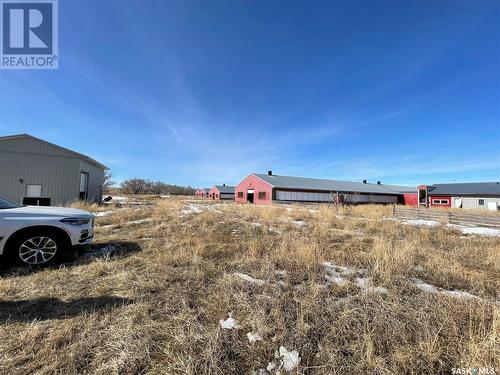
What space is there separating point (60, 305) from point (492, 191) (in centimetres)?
4909

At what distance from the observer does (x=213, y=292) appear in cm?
354

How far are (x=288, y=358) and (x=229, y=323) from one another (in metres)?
0.80

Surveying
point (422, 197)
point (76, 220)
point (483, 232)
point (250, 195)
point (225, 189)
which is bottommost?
point (483, 232)

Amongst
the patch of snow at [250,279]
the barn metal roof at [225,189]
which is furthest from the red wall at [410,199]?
the patch of snow at [250,279]

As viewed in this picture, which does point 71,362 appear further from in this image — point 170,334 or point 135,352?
Answer: point 170,334

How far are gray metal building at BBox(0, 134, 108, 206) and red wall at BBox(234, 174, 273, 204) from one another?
75.5 feet

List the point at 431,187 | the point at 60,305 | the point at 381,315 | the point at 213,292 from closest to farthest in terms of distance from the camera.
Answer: the point at 381,315
the point at 60,305
the point at 213,292
the point at 431,187

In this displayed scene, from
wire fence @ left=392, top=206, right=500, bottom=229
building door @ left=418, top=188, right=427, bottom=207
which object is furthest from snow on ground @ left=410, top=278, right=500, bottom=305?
building door @ left=418, top=188, right=427, bottom=207

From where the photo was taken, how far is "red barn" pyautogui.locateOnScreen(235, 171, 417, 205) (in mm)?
34938

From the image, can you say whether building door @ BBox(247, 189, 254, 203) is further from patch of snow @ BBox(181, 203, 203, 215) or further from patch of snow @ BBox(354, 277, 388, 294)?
patch of snow @ BBox(354, 277, 388, 294)

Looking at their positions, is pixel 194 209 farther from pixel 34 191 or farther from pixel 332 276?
pixel 332 276

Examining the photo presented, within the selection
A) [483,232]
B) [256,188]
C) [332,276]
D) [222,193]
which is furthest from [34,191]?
[222,193]

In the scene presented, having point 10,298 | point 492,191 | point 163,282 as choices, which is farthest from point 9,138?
point 492,191

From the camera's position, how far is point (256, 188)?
38.8 metres
